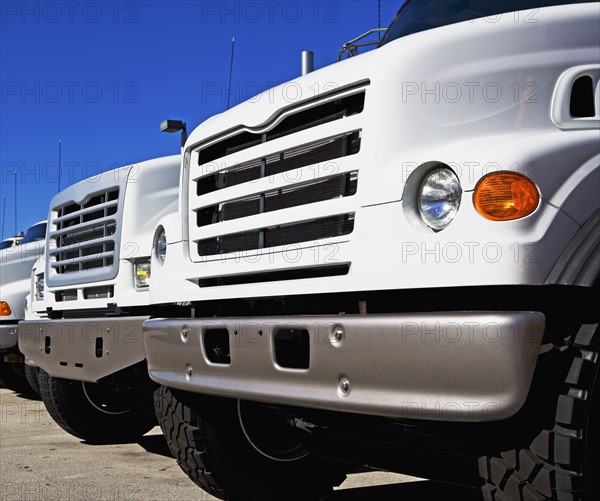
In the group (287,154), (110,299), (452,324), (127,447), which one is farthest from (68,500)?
(452,324)

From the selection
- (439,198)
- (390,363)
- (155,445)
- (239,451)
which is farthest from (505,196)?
(155,445)

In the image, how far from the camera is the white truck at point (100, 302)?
580 centimetres

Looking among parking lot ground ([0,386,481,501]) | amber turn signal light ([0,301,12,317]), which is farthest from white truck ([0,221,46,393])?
parking lot ground ([0,386,481,501])

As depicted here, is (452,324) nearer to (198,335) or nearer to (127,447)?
(198,335)

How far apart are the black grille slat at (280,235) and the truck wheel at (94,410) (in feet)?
9.91

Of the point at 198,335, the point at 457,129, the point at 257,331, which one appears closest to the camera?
the point at 457,129

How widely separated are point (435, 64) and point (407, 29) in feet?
5.05

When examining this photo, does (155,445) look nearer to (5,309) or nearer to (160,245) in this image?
(160,245)

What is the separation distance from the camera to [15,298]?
10.4m

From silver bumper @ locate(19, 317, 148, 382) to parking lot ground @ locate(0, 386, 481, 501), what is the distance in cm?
63

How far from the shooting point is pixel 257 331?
3682 mm

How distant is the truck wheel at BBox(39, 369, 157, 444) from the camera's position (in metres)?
7.20

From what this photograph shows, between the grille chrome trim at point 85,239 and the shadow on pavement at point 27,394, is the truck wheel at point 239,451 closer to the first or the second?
the grille chrome trim at point 85,239

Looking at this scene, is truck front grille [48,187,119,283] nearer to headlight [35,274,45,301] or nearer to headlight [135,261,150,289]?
headlight [135,261,150,289]
